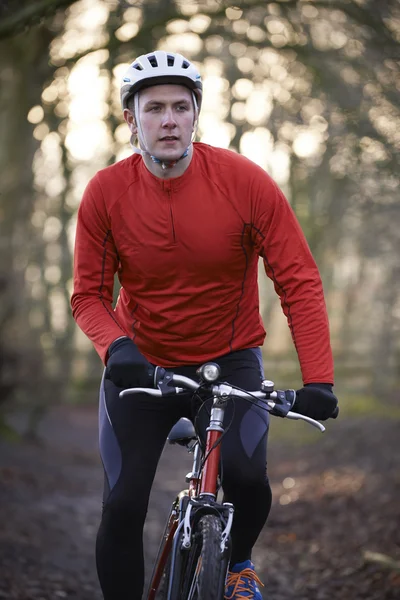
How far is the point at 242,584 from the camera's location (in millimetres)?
3822

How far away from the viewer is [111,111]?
13.8 metres

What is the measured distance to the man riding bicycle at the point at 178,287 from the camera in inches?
150

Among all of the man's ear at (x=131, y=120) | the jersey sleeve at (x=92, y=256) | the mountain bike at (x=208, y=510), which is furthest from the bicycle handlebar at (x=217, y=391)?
the man's ear at (x=131, y=120)

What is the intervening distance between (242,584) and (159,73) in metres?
2.25

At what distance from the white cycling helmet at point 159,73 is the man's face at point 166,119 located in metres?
0.04

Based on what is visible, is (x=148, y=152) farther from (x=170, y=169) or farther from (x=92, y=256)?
(x=92, y=256)

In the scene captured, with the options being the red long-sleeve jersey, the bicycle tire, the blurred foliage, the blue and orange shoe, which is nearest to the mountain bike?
the bicycle tire

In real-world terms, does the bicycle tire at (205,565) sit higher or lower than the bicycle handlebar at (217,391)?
lower

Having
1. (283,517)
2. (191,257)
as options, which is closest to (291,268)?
(191,257)

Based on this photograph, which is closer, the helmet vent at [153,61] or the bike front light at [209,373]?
the bike front light at [209,373]

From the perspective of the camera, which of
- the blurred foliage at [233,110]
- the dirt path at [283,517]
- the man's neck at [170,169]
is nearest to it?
the man's neck at [170,169]

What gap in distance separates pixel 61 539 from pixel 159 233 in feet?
15.5

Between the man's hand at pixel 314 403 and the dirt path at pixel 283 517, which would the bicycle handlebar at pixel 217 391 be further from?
the dirt path at pixel 283 517

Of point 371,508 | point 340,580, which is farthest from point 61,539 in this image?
point 371,508
